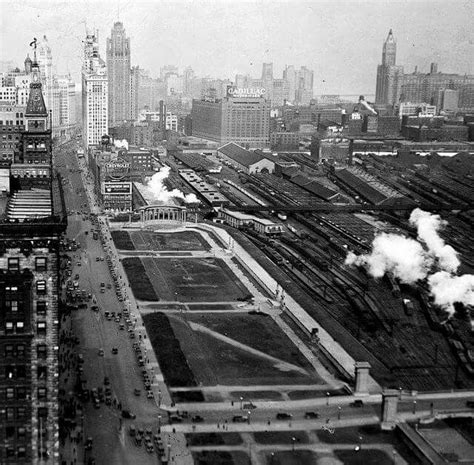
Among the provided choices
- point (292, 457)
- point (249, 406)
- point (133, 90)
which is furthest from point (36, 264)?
point (133, 90)

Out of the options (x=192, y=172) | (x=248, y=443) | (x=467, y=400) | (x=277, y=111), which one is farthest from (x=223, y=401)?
(x=277, y=111)

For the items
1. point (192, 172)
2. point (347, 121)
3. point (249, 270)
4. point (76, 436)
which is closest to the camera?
point (76, 436)

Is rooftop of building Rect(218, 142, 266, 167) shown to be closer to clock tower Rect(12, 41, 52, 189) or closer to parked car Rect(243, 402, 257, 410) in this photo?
clock tower Rect(12, 41, 52, 189)

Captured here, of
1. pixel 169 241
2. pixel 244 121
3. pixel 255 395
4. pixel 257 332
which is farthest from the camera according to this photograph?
pixel 244 121

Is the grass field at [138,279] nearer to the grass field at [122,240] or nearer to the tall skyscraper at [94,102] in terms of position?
the grass field at [122,240]

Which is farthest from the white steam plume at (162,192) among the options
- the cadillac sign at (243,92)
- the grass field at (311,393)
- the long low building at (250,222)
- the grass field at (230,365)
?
the cadillac sign at (243,92)

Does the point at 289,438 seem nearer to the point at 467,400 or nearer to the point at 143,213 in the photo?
the point at 467,400

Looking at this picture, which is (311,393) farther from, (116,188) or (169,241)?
(116,188)
